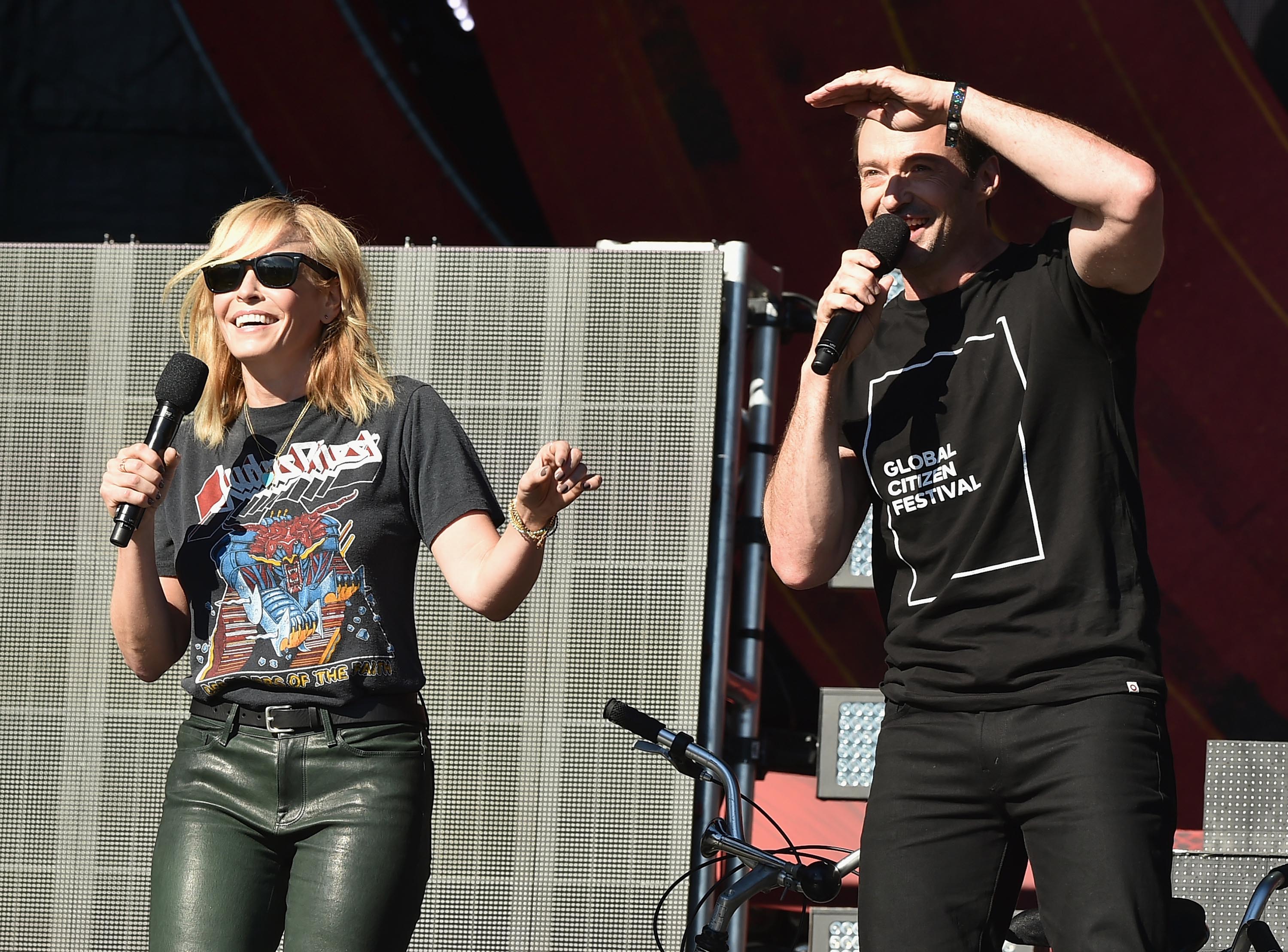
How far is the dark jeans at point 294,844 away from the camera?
6.00 ft

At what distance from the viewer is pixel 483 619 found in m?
3.48

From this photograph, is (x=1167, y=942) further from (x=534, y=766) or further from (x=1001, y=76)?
(x=1001, y=76)

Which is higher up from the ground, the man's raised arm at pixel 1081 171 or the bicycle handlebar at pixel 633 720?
the man's raised arm at pixel 1081 171

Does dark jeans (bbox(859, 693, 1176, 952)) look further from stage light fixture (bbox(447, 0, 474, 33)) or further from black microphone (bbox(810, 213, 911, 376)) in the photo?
stage light fixture (bbox(447, 0, 474, 33))

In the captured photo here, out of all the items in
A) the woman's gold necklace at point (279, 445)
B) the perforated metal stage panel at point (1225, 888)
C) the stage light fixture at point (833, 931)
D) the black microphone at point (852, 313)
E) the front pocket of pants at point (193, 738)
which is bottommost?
the stage light fixture at point (833, 931)

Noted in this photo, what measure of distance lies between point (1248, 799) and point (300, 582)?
241cm

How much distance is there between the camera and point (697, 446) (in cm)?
347

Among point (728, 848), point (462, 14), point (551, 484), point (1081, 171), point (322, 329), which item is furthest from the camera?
point (462, 14)

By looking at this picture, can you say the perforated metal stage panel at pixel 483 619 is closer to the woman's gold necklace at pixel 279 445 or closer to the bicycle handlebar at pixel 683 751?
the bicycle handlebar at pixel 683 751

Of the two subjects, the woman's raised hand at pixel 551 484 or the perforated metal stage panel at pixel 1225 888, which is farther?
the perforated metal stage panel at pixel 1225 888

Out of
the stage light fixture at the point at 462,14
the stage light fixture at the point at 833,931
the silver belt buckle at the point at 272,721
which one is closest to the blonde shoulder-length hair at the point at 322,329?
the silver belt buckle at the point at 272,721

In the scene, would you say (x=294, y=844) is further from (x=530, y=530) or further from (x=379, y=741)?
(x=530, y=530)

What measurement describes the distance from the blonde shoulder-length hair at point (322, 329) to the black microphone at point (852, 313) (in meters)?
0.70

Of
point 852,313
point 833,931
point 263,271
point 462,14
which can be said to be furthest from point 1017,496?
point 462,14
